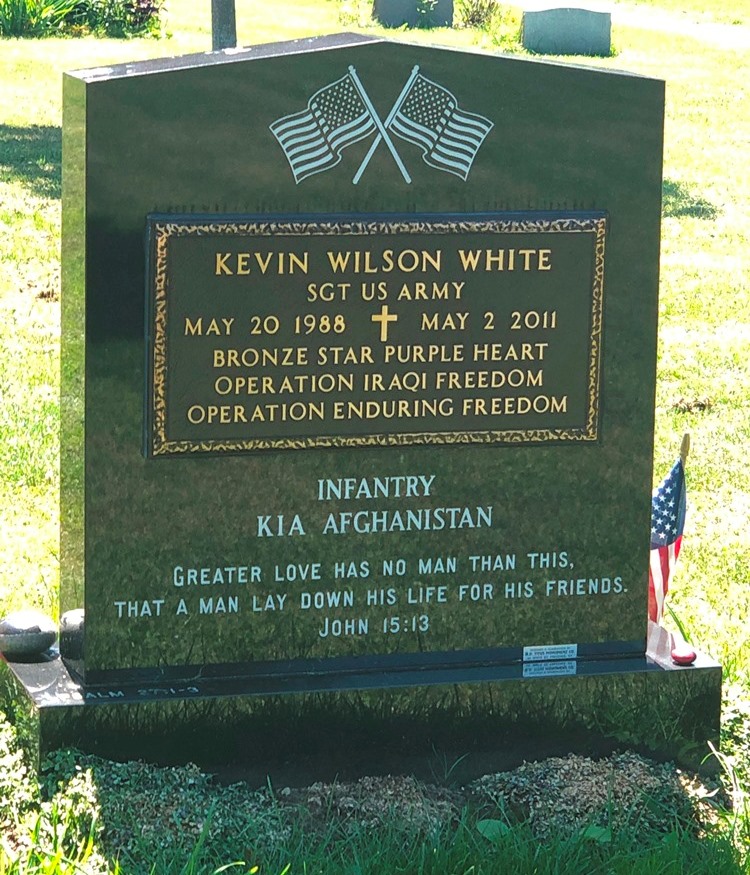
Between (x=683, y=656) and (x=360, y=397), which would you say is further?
(x=683, y=656)

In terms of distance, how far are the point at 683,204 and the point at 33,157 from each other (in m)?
5.18

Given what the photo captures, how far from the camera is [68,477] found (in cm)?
452

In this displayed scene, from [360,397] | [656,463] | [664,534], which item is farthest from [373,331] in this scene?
[656,463]

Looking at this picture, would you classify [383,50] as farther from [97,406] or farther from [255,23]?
[255,23]

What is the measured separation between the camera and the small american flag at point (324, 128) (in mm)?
4344

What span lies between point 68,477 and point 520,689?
1398 mm

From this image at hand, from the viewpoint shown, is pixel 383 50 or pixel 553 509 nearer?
pixel 383 50

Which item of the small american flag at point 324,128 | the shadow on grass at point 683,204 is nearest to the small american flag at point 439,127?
the small american flag at point 324,128

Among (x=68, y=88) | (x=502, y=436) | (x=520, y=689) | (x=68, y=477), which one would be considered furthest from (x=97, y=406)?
(x=520, y=689)

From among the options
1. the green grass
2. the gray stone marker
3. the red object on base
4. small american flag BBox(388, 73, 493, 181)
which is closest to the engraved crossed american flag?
small american flag BBox(388, 73, 493, 181)

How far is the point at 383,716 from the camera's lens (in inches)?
181

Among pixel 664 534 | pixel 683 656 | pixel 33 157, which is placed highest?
pixel 33 157

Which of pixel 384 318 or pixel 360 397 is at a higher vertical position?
pixel 384 318

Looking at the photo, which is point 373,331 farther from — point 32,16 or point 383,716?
point 32,16
